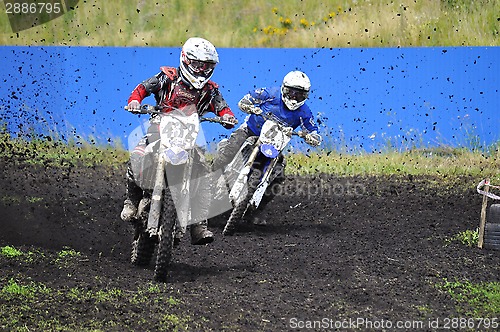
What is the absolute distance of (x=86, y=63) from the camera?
1426cm

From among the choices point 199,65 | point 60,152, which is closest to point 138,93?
point 199,65

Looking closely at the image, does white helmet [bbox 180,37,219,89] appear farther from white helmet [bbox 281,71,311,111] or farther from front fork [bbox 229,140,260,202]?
white helmet [bbox 281,71,311,111]

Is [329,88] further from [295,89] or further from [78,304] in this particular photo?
[78,304]

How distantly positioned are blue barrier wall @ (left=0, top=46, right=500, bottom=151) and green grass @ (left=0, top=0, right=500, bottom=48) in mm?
804

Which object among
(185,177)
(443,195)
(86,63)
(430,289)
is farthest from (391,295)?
(86,63)

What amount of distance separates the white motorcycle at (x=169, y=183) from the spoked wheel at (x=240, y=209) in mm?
2302

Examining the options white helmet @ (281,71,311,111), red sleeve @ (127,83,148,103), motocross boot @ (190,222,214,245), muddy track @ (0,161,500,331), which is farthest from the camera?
white helmet @ (281,71,311,111)

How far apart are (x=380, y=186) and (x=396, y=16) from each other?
141 inches

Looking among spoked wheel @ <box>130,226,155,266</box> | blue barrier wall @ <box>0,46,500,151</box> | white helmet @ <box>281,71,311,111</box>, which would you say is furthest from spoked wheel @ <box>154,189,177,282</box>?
blue barrier wall @ <box>0,46,500,151</box>

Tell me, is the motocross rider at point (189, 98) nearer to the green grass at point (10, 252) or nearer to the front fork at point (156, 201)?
the front fork at point (156, 201)

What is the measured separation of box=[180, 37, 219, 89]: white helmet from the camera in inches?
314

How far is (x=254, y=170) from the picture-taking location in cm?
1029

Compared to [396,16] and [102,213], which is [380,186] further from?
[102,213]

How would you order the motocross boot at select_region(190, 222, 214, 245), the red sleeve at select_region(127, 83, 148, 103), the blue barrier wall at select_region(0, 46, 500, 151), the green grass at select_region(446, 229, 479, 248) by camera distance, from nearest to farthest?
the motocross boot at select_region(190, 222, 214, 245)
the red sleeve at select_region(127, 83, 148, 103)
the green grass at select_region(446, 229, 479, 248)
the blue barrier wall at select_region(0, 46, 500, 151)
